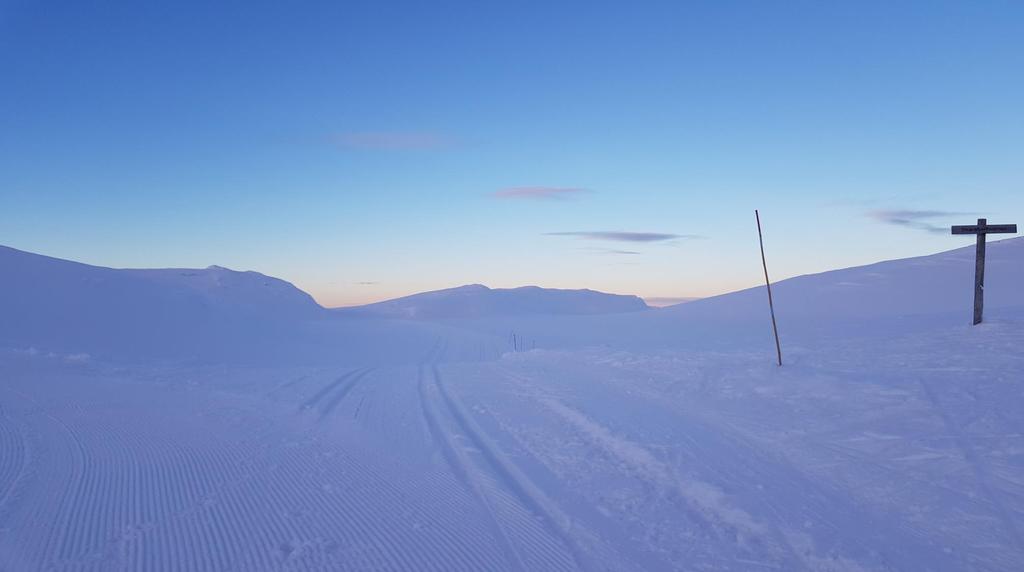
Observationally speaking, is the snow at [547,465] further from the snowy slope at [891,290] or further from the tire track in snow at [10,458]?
the snowy slope at [891,290]

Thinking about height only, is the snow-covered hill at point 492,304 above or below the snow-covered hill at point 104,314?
above

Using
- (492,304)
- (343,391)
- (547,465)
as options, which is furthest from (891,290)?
(492,304)

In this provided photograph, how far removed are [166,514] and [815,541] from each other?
21.2ft

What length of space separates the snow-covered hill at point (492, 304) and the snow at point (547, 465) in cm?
8799

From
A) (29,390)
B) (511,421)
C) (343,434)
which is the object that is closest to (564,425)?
(511,421)

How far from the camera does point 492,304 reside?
12038 centimetres

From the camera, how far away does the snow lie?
5.25 metres

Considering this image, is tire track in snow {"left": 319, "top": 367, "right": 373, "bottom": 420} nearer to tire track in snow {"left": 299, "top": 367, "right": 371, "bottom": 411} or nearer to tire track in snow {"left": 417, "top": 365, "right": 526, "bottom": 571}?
tire track in snow {"left": 299, "top": 367, "right": 371, "bottom": 411}

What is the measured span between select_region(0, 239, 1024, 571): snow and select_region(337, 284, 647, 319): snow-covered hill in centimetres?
8799

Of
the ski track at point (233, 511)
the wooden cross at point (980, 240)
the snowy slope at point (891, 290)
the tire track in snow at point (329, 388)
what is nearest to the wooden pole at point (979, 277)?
the wooden cross at point (980, 240)

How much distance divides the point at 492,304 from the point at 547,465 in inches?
4425

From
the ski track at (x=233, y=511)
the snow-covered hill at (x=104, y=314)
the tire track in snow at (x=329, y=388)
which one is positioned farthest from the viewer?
the snow-covered hill at (x=104, y=314)

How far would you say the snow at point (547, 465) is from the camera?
5.25 m

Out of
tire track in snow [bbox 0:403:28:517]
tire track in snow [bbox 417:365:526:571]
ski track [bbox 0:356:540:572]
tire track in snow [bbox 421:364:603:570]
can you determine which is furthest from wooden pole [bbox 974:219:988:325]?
tire track in snow [bbox 0:403:28:517]
